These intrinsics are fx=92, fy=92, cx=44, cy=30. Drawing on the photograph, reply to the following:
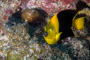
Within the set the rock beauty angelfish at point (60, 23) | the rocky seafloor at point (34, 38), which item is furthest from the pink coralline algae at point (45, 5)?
the rock beauty angelfish at point (60, 23)

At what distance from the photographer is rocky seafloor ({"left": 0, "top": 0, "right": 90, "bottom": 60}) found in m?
1.59

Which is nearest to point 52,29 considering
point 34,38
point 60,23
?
point 60,23

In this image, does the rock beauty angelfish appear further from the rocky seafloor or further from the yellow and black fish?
the rocky seafloor

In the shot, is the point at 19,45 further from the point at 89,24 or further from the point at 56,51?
the point at 89,24

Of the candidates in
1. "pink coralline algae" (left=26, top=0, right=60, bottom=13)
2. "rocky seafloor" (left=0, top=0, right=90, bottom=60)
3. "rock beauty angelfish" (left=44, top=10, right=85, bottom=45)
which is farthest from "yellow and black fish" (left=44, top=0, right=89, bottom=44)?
"pink coralline algae" (left=26, top=0, right=60, bottom=13)

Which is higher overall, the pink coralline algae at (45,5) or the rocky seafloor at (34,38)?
the pink coralline algae at (45,5)

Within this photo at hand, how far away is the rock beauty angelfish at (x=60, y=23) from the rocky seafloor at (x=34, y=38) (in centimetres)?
23

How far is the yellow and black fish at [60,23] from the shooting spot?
5.31ft

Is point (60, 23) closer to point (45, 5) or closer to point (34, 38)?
point (34, 38)

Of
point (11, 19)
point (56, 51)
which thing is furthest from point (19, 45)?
point (11, 19)

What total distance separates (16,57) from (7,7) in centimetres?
191

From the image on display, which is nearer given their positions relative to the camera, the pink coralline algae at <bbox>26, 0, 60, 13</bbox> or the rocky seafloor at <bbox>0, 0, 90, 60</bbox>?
the rocky seafloor at <bbox>0, 0, 90, 60</bbox>

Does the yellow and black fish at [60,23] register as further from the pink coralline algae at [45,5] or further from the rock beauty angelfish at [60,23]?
the pink coralline algae at [45,5]

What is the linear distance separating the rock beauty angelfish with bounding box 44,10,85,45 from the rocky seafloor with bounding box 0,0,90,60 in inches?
9.2
